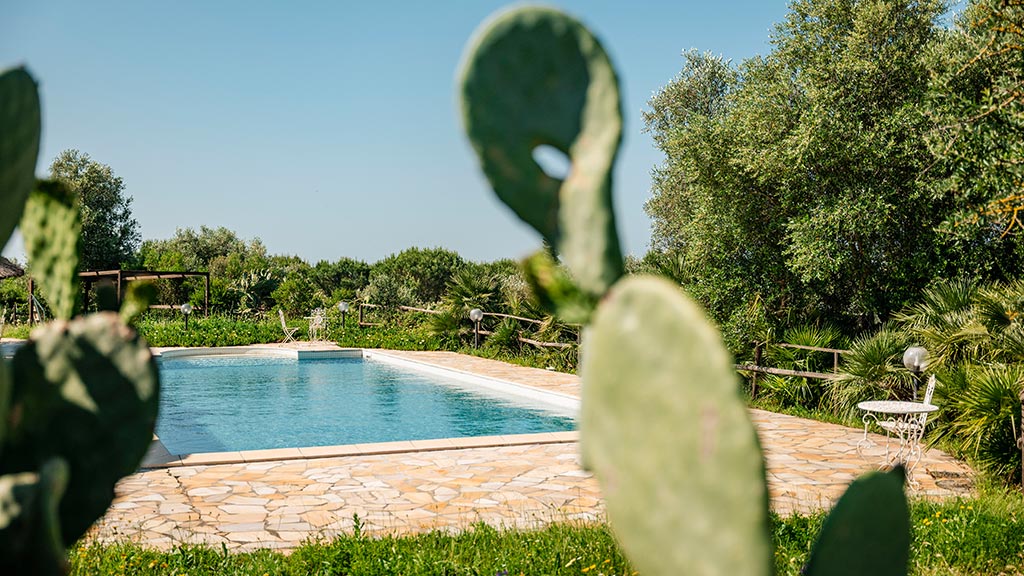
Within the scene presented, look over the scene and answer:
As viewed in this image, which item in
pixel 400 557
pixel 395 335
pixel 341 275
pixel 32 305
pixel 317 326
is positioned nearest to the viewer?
pixel 400 557

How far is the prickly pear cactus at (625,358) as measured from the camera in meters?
0.62

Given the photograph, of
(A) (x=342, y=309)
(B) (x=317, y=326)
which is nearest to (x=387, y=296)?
(A) (x=342, y=309)

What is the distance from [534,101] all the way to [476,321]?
16845 mm

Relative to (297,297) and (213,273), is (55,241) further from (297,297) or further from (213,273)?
(213,273)

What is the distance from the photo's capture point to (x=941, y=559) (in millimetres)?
4293

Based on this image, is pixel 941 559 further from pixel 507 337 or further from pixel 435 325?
pixel 435 325

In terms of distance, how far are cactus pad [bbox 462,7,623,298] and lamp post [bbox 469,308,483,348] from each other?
51.3 feet

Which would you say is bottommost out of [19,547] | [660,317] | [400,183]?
[19,547]

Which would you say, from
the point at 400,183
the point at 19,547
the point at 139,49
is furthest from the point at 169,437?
the point at 139,49

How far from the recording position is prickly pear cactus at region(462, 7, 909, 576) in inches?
24.6

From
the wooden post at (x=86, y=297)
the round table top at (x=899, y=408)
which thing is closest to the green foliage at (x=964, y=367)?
the round table top at (x=899, y=408)

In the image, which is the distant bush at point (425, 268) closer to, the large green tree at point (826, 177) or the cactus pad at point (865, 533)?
the large green tree at point (826, 177)

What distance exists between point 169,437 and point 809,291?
9.72 metres

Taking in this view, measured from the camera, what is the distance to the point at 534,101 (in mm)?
832
